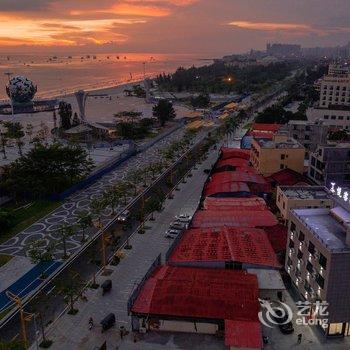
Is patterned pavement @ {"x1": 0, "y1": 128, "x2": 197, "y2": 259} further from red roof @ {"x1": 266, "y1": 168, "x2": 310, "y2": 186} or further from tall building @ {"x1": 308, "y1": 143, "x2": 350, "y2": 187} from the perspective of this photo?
tall building @ {"x1": 308, "y1": 143, "x2": 350, "y2": 187}

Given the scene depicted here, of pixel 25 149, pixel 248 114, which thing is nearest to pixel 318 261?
pixel 25 149

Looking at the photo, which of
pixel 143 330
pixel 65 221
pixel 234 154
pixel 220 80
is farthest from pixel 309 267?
pixel 220 80

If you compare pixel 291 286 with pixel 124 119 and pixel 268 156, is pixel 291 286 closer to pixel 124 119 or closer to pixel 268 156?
pixel 268 156

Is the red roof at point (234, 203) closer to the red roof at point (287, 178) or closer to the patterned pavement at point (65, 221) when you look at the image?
the red roof at point (287, 178)

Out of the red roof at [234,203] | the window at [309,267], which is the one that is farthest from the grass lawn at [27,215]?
the window at [309,267]

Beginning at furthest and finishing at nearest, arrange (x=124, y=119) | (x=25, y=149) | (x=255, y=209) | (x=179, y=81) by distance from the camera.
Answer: (x=179, y=81)
(x=124, y=119)
(x=25, y=149)
(x=255, y=209)

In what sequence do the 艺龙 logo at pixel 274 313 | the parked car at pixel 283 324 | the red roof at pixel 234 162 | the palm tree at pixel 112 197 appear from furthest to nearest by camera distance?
the red roof at pixel 234 162
the palm tree at pixel 112 197
the 艺龙 logo at pixel 274 313
the parked car at pixel 283 324
